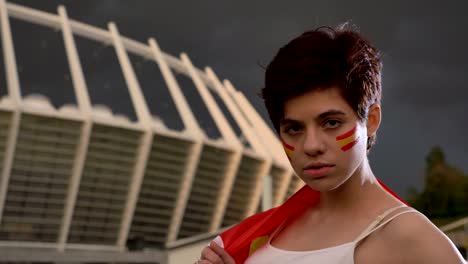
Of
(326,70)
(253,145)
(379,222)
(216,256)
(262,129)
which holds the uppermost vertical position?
(262,129)

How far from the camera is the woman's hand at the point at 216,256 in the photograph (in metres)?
1.53

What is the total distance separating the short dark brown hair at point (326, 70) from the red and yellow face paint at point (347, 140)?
5 cm

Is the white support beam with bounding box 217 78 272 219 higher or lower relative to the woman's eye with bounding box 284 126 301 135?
higher

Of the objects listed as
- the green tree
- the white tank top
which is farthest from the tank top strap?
the green tree

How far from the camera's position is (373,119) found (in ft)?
4.80

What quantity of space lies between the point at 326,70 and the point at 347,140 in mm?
151

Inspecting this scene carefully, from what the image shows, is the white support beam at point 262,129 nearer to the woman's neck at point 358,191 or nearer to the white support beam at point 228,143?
the white support beam at point 228,143

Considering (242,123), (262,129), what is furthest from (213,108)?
(262,129)

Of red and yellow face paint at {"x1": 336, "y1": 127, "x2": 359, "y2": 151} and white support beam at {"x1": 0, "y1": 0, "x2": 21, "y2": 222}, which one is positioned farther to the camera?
white support beam at {"x1": 0, "y1": 0, "x2": 21, "y2": 222}

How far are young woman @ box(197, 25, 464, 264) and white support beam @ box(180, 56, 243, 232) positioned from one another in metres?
33.1

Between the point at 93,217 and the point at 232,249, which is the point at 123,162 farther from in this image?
the point at 232,249

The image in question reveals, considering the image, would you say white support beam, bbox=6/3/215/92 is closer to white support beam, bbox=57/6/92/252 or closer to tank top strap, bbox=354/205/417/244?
white support beam, bbox=57/6/92/252

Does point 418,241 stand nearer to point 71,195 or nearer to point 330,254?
point 330,254

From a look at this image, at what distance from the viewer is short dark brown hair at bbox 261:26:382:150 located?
140 centimetres
